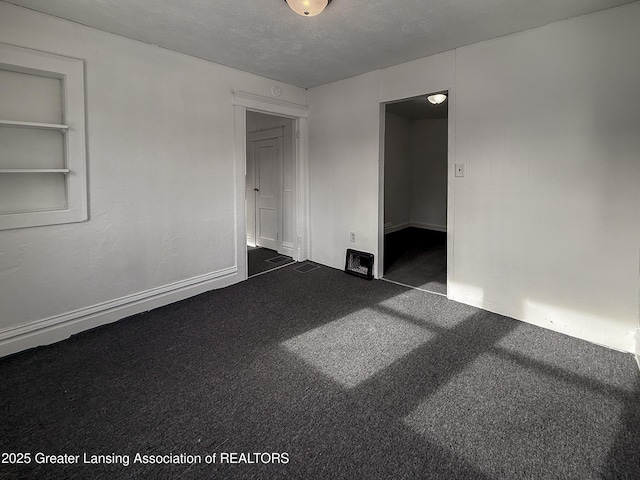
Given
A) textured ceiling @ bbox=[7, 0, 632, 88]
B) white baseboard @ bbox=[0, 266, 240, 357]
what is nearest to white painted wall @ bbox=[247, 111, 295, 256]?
white baseboard @ bbox=[0, 266, 240, 357]

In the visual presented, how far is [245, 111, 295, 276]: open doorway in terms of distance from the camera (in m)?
4.93

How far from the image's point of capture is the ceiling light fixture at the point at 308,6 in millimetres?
2186

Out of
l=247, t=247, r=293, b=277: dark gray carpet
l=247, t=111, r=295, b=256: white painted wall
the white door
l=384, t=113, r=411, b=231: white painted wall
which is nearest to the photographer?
l=247, t=247, r=293, b=277: dark gray carpet

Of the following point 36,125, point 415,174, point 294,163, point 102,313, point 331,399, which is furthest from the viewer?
point 415,174

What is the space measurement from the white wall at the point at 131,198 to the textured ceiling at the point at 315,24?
223 mm

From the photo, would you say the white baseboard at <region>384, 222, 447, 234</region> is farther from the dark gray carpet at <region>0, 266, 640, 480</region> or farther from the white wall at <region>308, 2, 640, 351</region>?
the dark gray carpet at <region>0, 266, 640, 480</region>

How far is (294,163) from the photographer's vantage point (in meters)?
4.70

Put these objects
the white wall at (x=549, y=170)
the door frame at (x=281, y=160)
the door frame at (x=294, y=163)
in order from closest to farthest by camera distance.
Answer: the white wall at (x=549, y=170) < the door frame at (x=294, y=163) < the door frame at (x=281, y=160)

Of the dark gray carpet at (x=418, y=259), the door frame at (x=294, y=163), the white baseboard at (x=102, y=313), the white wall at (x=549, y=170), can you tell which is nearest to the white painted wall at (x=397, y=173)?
the dark gray carpet at (x=418, y=259)

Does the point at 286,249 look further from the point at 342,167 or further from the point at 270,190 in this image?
the point at 342,167

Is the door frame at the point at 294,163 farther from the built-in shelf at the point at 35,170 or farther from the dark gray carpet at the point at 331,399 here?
the built-in shelf at the point at 35,170

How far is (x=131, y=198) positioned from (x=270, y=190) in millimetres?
2613

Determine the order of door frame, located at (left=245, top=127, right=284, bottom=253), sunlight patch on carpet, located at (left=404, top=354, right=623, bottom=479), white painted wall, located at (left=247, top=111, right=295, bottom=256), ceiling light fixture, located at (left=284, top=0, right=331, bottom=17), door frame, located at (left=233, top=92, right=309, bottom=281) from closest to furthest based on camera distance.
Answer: sunlight patch on carpet, located at (left=404, top=354, right=623, bottom=479), ceiling light fixture, located at (left=284, top=0, right=331, bottom=17), door frame, located at (left=233, top=92, right=309, bottom=281), white painted wall, located at (left=247, top=111, right=295, bottom=256), door frame, located at (left=245, top=127, right=284, bottom=253)

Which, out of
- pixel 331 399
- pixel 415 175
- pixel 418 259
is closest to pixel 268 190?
pixel 418 259
